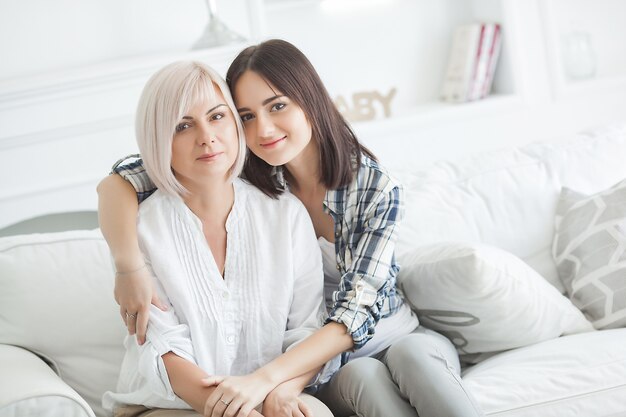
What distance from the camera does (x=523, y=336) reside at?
165cm

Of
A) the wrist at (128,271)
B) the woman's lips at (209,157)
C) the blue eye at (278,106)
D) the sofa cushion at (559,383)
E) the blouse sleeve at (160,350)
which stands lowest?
the sofa cushion at (559,383)

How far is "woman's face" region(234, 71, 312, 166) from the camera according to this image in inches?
59.1

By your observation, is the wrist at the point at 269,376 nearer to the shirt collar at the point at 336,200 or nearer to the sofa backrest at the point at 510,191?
the shirt collar at the point at 336,200

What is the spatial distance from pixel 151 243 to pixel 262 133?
302 mm

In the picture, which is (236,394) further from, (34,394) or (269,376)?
(34,394)

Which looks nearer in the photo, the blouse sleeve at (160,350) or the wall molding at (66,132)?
the blouse sleeve at (160,350)

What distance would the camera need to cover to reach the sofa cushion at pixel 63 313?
1652 mm

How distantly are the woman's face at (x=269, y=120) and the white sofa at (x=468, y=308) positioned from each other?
42cm

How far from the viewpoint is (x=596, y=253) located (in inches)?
70.2

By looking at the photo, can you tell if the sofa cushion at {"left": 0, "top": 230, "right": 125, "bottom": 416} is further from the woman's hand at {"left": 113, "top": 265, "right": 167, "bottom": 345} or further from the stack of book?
the stack of book

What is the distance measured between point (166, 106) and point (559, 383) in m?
0.90

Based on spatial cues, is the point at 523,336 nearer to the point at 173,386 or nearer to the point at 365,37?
the point at 173,386

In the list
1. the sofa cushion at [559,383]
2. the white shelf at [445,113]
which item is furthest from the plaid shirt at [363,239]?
the white shelf at [445,113]

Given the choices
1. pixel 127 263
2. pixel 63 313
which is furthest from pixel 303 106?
pixel 63 313
